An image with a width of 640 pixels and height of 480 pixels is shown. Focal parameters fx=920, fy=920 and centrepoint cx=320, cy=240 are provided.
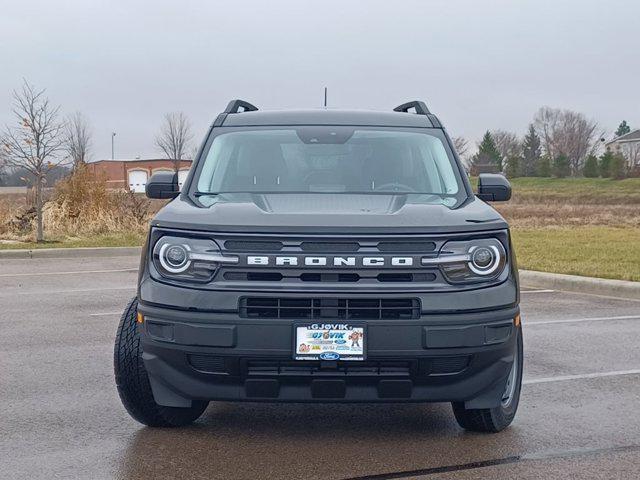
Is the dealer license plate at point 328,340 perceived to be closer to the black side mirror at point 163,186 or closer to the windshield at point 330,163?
the windshield at point 330,163

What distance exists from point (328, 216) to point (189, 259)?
703 millimetres

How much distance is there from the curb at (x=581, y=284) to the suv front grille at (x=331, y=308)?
7.81 metres

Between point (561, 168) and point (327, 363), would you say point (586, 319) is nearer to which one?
point (327, 363)

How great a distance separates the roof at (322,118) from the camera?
5984 mm

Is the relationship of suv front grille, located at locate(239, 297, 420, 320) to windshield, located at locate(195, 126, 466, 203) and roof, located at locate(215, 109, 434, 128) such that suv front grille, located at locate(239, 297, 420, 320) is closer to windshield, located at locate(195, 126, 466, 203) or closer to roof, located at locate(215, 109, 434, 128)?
windshield, located at locate(195, 126, 466, 203)

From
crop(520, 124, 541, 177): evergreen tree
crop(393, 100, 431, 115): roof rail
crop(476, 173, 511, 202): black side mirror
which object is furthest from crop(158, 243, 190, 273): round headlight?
crop(520, 124, 541, 177): evergreen tree

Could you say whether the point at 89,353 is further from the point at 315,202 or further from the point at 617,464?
the point at 617,464

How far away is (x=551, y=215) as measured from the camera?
37.4 m

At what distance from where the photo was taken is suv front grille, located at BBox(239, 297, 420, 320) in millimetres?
4281

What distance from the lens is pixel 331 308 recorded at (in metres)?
4.28

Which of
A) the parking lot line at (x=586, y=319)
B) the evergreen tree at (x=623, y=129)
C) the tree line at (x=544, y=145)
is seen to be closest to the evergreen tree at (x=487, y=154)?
the tree line at (x=544, y=145)

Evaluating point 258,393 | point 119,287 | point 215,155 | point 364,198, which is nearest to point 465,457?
point 258,393

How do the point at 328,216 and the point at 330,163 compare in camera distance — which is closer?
the point at 328,216

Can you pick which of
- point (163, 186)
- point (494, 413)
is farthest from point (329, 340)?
point (163, 186)
